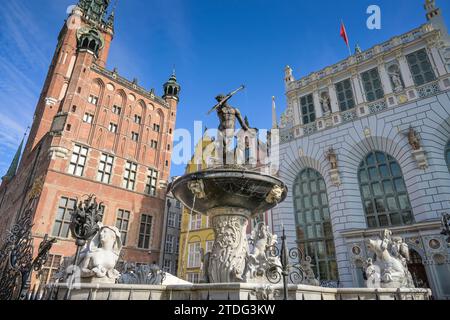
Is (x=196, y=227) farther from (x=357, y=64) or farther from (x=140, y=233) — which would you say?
(x=357, y=64)

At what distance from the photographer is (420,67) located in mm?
17312

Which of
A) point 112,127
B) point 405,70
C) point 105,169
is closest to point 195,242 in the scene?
point 105,169

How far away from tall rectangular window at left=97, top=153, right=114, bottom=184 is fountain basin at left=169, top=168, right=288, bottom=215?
786 inches

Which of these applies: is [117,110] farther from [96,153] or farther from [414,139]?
[414,139]

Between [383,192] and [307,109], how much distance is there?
835cm

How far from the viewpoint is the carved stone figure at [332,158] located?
706 inches

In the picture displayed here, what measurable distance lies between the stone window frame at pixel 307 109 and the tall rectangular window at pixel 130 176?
17197 millimetres

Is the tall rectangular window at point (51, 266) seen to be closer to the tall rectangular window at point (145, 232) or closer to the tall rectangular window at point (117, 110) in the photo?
the tall rectangular window at point (145, 232)

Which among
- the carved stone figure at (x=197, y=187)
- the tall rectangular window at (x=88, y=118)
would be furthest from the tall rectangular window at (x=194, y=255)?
the carved stone figure at (x=197, y=187)

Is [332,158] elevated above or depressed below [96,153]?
below

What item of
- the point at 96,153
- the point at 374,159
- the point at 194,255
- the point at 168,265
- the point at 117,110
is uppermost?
the point at 117,110
